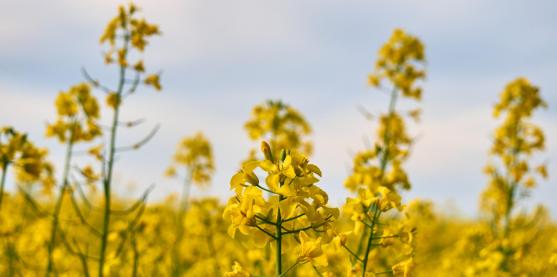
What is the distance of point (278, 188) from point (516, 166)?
5.37 m

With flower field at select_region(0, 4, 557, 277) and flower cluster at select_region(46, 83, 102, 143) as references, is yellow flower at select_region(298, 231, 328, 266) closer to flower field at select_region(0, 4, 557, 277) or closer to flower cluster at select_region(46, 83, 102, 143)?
flower field at select_region(0, 4, 557, 277)

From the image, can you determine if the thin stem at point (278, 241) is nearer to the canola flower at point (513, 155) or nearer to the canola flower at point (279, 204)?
the canola flower at point (279, 204)

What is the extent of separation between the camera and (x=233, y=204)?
1747 mm

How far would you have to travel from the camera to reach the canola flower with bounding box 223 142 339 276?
1696mm

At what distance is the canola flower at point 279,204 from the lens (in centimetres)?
170

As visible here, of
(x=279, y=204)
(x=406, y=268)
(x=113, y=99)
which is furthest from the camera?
(x=113, y=99)

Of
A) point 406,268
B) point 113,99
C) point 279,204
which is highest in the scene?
point 113,99

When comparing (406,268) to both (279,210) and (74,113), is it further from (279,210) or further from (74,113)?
(74,113)

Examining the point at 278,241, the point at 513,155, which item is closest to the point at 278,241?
the point at 278,241

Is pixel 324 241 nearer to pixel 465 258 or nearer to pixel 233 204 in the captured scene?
pixel 233 204

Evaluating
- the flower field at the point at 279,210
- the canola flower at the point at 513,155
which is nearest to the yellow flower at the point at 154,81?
the flower field at the point at 279,210

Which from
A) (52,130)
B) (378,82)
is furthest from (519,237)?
(52,130)

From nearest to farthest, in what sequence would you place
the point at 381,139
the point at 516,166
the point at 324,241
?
1. the point at 324,241
2. the point at 381,139
3. the point at 516,166

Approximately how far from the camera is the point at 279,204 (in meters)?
1.69
